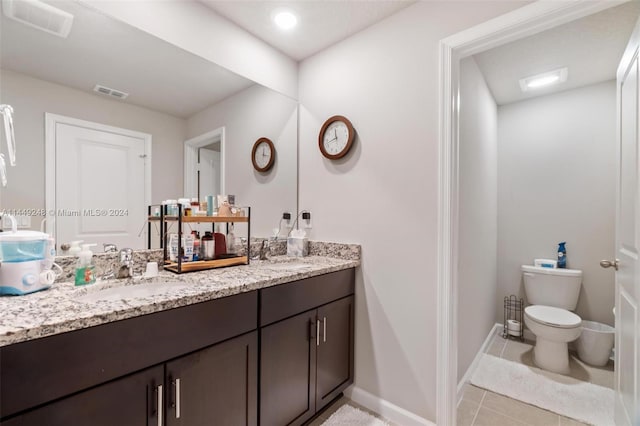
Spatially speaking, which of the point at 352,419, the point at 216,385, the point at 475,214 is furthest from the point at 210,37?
the point at 352,419

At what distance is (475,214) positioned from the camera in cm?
234

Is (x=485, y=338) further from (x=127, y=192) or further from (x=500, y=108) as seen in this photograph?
(x=127, y=192)

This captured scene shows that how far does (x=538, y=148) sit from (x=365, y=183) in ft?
7.23

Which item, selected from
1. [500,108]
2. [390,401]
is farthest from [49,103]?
[500,108]

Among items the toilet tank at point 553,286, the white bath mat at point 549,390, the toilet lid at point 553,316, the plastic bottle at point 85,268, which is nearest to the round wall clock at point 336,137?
the plastic bottle at point 85,268

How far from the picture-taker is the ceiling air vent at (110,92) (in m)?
1.39

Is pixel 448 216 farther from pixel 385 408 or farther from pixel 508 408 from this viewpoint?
pixel 508 408

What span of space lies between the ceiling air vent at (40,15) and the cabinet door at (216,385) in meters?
1.49

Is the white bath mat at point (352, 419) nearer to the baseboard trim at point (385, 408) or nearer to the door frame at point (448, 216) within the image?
the baseboard trim at point (385, 408)

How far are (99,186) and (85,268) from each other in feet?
1.30

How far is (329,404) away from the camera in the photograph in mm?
1855

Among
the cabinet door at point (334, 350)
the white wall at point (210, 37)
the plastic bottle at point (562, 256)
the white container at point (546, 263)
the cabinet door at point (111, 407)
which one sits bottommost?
the cabinet door at point (334, 350)

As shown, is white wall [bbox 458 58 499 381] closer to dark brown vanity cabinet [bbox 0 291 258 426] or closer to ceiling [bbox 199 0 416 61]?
ceiling [bbox 199 0 416 61]

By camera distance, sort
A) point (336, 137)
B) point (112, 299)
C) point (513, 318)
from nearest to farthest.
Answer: point (112, 299) → point (336, 137) → point (513, 318)
